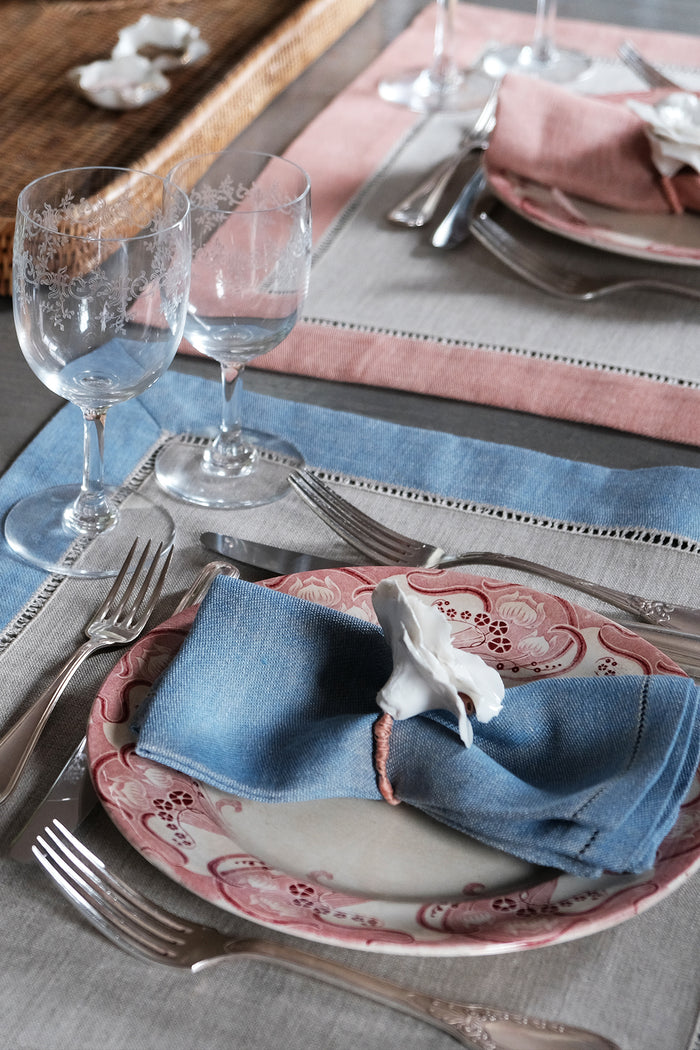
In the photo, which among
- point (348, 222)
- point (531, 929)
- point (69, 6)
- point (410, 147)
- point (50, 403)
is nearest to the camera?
point (531, 929)

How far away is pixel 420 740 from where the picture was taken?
475 mm

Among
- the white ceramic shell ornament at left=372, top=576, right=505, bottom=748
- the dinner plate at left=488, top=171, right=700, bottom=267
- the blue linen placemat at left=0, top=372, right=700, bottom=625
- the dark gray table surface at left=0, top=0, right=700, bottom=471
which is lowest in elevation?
the dark gray table surface at left=0, top=0, right=700, bottom=471

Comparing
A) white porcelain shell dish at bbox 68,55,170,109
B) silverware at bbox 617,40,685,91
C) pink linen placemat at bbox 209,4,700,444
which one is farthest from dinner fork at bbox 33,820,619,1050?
silverware at bbox 617,40,685,91

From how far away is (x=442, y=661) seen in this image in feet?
1.55

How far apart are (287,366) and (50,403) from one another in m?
0.18

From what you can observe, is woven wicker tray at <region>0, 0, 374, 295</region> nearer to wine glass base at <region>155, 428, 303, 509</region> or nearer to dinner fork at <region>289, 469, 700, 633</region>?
wine glass base at <region>155, 428, 303, 509</region>

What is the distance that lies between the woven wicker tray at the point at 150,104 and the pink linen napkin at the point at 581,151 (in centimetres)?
31

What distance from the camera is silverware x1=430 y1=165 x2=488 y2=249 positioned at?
1004 millimetres

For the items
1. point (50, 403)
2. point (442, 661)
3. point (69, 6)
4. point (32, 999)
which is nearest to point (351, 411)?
point (50, 403)

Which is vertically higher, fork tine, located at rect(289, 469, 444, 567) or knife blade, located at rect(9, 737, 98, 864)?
knife blade, located at rect(9, 737, 98, 864)

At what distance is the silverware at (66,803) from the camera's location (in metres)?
0.47

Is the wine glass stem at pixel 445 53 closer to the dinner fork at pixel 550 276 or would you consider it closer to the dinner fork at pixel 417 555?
the dinner fork at pixel 550 276

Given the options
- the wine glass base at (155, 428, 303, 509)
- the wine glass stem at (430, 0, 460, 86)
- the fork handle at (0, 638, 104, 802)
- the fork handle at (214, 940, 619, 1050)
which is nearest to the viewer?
the fork handle at (214, 940, 619, 1050)

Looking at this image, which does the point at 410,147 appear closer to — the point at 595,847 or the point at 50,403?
the point at 50,403
